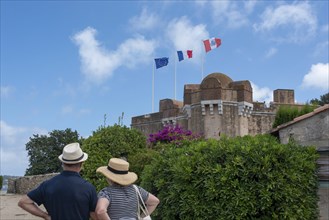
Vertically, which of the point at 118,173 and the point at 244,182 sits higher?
the point at 118,173

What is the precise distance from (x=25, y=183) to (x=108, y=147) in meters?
16.7

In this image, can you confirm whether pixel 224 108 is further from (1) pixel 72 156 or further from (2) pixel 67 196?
(2) pixel 67 196

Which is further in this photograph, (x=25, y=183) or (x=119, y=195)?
(x=25, y=183)

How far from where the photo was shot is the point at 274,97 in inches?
1389

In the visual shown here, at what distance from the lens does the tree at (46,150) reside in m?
40.9

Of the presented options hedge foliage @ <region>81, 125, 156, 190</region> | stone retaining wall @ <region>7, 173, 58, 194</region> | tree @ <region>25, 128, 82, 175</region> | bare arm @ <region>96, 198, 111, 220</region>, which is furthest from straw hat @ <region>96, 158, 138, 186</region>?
tree @ <region>25, 128, 82, 175</region>

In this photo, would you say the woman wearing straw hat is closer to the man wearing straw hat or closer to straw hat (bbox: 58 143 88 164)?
the man wearing straw hat

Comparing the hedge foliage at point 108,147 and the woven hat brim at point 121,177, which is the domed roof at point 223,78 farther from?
the woven hat brim at point 121,177

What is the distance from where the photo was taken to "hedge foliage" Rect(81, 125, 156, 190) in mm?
13930

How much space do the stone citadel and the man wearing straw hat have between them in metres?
25.3

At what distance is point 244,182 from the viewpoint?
25.4ft

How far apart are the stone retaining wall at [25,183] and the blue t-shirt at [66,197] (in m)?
22.8

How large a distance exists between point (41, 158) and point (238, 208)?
1447 inches

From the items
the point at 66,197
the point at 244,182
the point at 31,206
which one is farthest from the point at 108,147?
the point at 66,197
